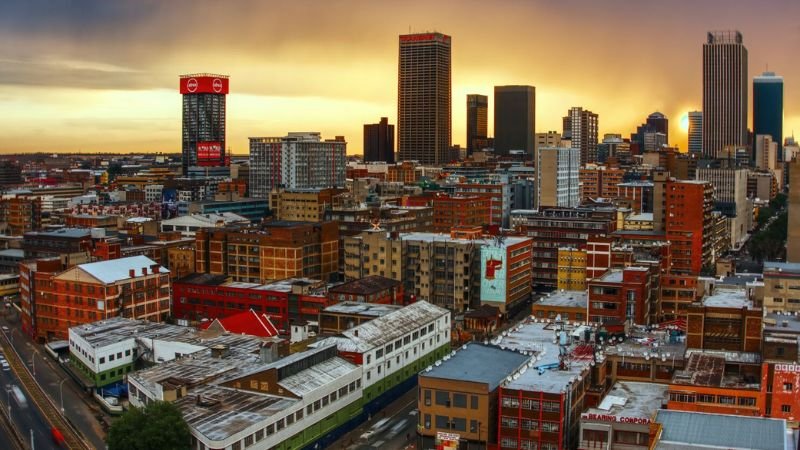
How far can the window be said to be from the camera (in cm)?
5019

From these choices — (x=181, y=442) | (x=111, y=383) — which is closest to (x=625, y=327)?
(x=181, y=442)

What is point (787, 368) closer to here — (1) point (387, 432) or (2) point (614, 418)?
(2) point (614, 418)

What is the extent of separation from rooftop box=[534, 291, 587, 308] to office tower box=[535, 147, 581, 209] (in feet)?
241

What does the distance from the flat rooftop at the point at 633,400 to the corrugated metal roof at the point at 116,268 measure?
1826 inches

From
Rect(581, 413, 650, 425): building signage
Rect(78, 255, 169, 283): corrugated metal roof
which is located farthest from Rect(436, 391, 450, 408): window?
Rect(78, 255, 169, 283): corrugated metal roof

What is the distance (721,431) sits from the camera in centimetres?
4144

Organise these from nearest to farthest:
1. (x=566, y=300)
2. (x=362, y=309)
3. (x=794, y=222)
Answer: (x=362, y=309) < (x=566, y=300) < (x=794, y=222)

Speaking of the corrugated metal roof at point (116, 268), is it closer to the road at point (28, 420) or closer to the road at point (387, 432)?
the road at point (28, 420)

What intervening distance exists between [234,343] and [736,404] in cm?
3667

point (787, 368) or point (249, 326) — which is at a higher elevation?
point (787, 368)

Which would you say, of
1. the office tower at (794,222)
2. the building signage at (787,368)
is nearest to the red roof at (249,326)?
the building signage at (787,368)

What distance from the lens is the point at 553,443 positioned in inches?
1885

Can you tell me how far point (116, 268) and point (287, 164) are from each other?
10480 cm

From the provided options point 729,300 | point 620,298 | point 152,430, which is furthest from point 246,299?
point 729,300
